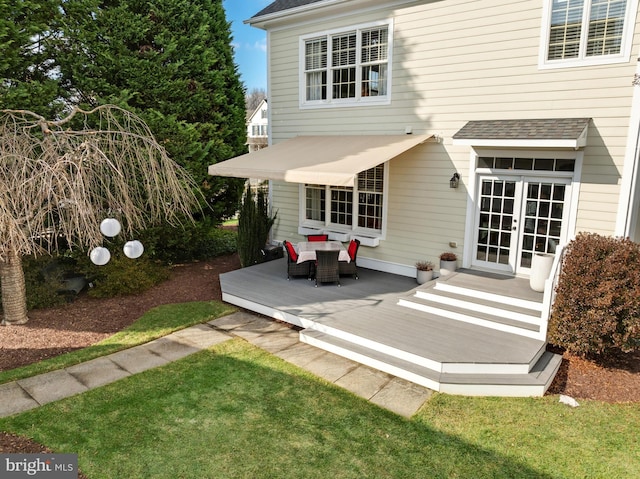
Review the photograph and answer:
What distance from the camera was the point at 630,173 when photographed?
10031 millimetres

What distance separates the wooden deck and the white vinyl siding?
6.30 feet

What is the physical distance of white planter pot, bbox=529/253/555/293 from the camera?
35.7ft

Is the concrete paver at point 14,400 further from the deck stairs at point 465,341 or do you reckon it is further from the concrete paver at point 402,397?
the concrete paver at point 402,397

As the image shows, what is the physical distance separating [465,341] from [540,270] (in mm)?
A: 3231

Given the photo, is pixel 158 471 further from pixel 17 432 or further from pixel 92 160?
pixel 92 160

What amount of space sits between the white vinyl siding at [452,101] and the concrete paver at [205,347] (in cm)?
554

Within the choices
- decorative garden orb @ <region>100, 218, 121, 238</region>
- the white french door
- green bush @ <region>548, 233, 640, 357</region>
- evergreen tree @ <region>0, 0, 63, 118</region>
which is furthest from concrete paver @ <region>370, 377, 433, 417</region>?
evergreen tree @ <region>0, 0, 63, 118</region>

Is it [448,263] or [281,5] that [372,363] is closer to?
[448,263]

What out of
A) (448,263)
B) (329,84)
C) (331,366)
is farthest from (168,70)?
(331,366)

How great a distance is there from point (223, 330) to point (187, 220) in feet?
21.2

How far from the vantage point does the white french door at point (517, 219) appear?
37.3 ft

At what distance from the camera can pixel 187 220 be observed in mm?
16234

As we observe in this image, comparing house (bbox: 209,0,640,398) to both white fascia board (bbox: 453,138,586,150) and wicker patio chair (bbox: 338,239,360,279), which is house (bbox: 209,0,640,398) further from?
wicker patio chair (bbox: 338,239,360,279)

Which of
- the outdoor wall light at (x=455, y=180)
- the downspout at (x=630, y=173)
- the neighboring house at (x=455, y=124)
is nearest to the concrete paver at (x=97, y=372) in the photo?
the neighboring house at (x=455, y=124)
